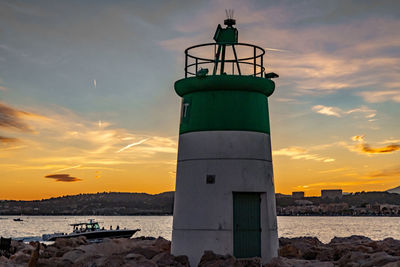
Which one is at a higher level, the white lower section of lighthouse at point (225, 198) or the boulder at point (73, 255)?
the white lower section of lighthouse at point (225, 198)

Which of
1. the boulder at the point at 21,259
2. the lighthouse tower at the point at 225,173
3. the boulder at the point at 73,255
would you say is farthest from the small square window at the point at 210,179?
the boulder at the point at 21,259

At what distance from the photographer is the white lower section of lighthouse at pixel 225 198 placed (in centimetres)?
1430

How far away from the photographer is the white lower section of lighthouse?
1430 centimetres

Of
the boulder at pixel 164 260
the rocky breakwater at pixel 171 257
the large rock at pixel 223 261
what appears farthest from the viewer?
the boulder at pixel 164 260

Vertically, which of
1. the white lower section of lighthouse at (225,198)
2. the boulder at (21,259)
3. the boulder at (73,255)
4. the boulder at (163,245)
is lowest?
the boulder at (21,259)

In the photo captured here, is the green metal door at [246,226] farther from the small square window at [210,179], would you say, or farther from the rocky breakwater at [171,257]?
the small square window at [210,179]

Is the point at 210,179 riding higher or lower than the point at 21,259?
higher

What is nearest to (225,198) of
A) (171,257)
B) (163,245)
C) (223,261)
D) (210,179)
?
(210,179)

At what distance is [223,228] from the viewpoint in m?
14.2

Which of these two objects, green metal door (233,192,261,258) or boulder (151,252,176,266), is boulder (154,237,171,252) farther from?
green metal door (233,192,261,258)

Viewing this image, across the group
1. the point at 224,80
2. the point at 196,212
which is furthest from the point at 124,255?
the point at 224,80

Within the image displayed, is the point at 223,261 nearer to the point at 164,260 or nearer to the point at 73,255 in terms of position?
the point at 164,260

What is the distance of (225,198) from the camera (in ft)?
47.1

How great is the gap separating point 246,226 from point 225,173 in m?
1.57
